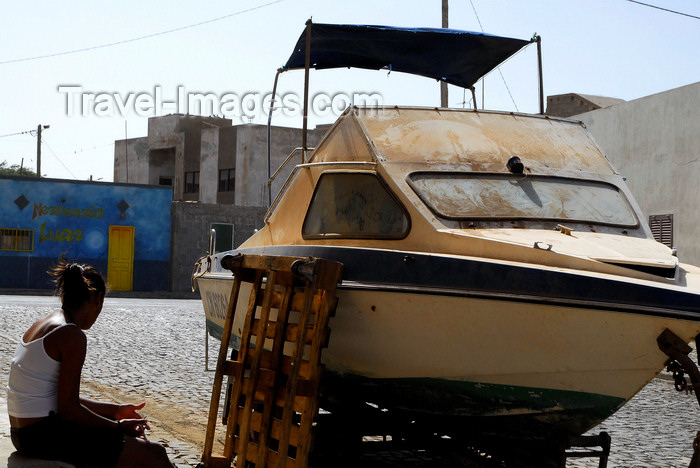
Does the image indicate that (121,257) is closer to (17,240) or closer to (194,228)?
(194,228)

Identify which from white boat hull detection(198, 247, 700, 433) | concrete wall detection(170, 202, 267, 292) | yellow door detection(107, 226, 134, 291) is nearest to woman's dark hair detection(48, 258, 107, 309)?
white boat hull detection(198, 247, 700, 433)

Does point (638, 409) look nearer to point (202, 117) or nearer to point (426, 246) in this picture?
point (426, 246)

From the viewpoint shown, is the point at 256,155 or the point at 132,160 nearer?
the point at 256,155

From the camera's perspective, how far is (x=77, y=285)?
450 cm

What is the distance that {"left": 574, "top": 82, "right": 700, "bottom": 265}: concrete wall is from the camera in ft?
68.7

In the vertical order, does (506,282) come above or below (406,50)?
below

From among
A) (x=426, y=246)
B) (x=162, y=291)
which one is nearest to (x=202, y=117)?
(x=162, y=291)

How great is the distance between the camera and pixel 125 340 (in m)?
14.9

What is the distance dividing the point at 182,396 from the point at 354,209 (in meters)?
3.83

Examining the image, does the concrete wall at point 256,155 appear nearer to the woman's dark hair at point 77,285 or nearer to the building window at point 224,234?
the building window at point 224,234

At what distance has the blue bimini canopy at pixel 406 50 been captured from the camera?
8234 mm

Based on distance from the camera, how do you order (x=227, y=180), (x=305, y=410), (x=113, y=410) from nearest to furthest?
(x=113, y=410) → (x=305, y=410) → (x=227, y=180)

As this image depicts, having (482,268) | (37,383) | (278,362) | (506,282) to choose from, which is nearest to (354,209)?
(278,362)

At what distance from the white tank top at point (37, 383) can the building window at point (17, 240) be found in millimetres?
33035
